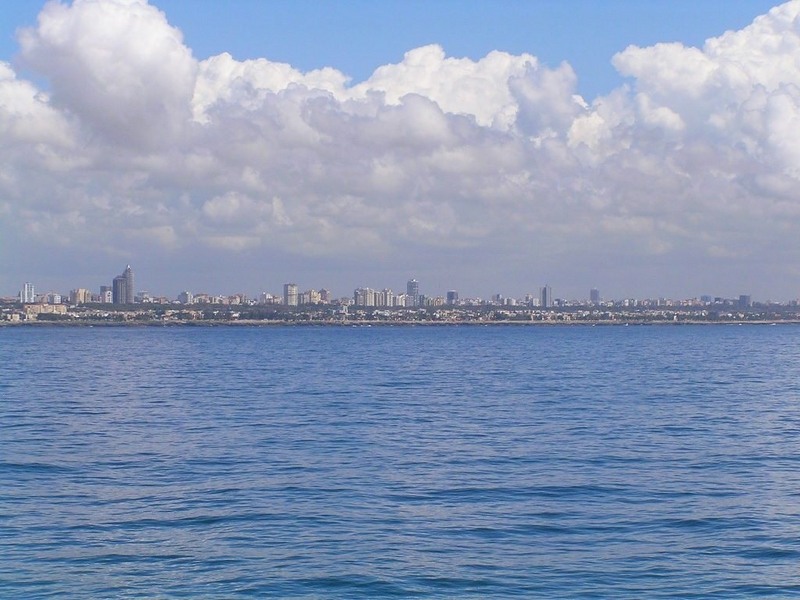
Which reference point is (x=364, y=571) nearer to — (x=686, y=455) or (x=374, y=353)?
(x=686, y=455)

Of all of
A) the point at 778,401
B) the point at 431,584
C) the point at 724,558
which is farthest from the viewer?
the point at 778,401

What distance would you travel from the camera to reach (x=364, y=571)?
67.5 feet

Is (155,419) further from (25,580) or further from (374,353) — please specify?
(374,353)

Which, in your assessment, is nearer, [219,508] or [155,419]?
[219,508]

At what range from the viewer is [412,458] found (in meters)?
34.4

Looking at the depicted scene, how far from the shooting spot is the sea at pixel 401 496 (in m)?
20.2

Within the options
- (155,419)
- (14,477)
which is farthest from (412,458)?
(155,419)

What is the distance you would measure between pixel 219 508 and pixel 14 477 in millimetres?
8539

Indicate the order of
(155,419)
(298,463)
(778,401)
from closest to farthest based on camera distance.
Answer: (298,463) → (155,419) → (778,401)

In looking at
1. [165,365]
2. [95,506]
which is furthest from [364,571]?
[165,365]

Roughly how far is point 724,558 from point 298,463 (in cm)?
1527

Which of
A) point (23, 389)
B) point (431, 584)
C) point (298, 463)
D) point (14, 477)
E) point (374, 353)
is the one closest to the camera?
point (431, 584)

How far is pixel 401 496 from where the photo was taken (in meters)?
27.8

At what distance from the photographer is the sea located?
2025 cm
